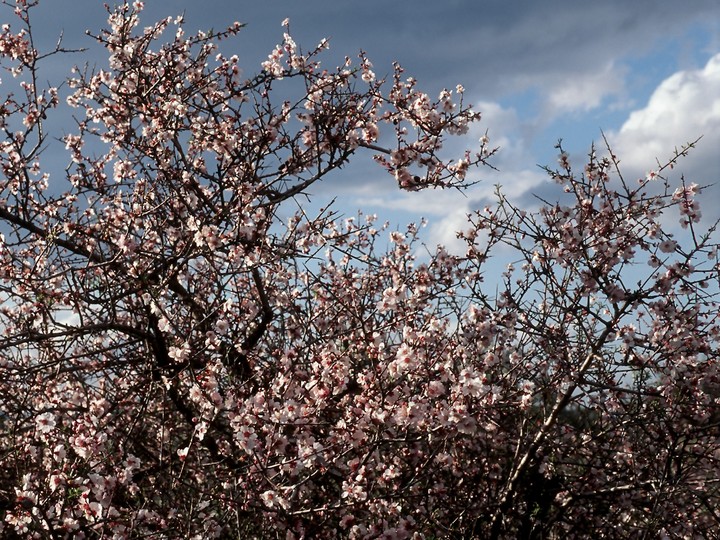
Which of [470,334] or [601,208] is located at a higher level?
[601,208]

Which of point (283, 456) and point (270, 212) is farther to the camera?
point (270, 212)

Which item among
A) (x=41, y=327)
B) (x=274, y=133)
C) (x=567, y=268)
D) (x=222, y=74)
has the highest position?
(x=222, y=74)

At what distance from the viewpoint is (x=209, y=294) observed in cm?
722

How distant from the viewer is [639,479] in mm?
6355

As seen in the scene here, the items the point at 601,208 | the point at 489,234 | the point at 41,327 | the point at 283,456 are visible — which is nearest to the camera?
the point at 283,456

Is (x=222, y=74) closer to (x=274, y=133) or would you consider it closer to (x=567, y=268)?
(x=274, y=133)

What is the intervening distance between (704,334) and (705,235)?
2.60ft

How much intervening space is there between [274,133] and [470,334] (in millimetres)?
2395

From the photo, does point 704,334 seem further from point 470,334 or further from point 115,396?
point 115,396

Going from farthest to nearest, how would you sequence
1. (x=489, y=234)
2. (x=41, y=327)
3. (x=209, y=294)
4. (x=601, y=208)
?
(x=209, y=294), (x=489, y=234), (x=601, y=208), (x=41, y=327)

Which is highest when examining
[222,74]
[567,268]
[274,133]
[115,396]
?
[222,74]

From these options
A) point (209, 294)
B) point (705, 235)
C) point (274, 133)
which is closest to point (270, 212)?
point (274, 133)

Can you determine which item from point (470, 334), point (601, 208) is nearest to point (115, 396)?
point (470, 334)

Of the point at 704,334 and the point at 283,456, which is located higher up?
the point at 704,334
